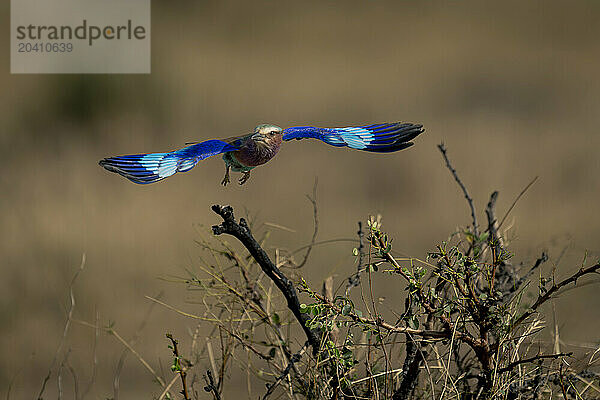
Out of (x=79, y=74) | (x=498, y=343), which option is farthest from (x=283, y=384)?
(x=79, y=74)

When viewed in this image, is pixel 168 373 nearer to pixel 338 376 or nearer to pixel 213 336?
pixel 213 336

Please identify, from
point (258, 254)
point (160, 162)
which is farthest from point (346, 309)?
point (160, 162)

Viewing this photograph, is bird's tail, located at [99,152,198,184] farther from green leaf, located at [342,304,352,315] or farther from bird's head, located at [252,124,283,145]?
green leaf, located at [342,304,352,315]

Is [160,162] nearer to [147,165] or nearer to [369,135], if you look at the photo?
[147,165]

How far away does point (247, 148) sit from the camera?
0.44 metres

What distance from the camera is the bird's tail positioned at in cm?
40

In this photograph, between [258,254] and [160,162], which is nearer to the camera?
[160,162]

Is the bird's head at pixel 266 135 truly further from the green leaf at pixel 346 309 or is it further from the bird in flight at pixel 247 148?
the green leaf at pixel 346 309

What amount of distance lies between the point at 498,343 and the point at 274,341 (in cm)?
22

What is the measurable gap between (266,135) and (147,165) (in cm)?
7

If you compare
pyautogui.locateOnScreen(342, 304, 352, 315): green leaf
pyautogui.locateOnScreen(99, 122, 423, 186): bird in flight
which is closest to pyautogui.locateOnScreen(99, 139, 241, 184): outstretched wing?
pyautogui.locateOnScreen(99, 122, 423, 186): bird in flight

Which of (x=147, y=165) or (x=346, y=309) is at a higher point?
(x=147, y=165)

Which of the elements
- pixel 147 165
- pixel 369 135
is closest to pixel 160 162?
pixel 147 165

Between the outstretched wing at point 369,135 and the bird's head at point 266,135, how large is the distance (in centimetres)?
4
